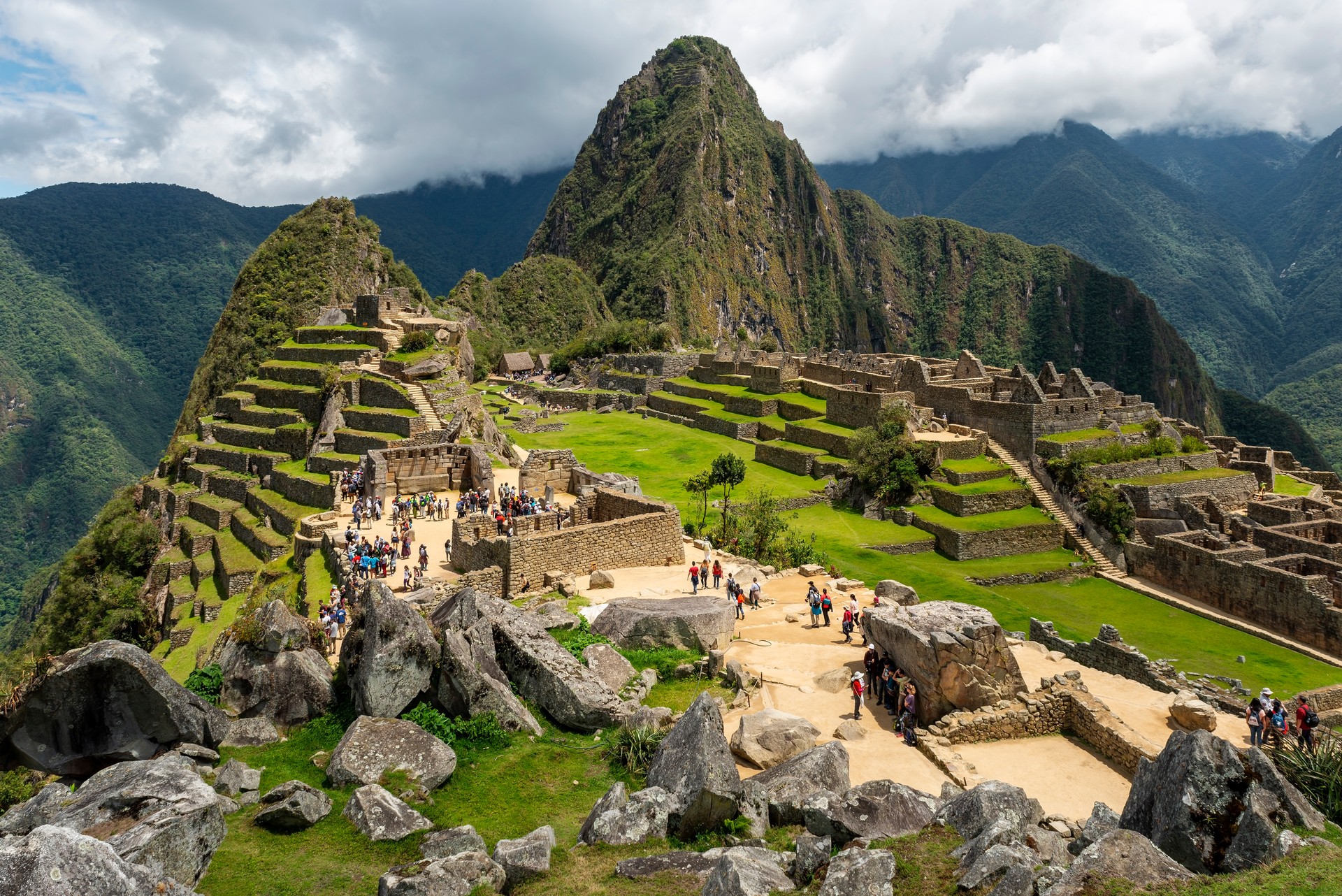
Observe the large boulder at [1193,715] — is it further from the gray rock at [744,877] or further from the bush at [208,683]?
the bush at [208,683]

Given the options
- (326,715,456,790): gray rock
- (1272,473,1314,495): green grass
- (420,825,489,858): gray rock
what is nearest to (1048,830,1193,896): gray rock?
(420,825,489,858): gray rock

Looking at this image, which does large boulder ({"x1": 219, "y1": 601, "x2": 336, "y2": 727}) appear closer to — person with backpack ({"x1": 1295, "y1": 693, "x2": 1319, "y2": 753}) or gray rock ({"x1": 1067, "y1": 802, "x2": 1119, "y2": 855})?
gray rock ({"x1": 1067, "y1": 802, "x2": 1119, "y2": 855})

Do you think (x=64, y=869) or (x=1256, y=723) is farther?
(x=1256, y=723)

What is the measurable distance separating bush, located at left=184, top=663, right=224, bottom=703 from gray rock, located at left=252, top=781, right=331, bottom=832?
3.52 metres

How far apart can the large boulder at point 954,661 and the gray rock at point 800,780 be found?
128 inches

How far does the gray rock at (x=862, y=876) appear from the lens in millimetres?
7062

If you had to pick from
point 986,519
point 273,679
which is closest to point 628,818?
point 273,679

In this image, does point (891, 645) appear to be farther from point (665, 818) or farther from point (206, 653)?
point (206, 653)

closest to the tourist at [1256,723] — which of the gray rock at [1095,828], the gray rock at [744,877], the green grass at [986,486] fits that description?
the gray rock at [1095,828]

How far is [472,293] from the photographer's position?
485 feet

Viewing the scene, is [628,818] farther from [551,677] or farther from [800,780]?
[551,677]

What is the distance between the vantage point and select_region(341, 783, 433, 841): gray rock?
8.76 metres

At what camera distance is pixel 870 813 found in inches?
341

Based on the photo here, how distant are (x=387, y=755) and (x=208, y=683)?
403 centimetres
